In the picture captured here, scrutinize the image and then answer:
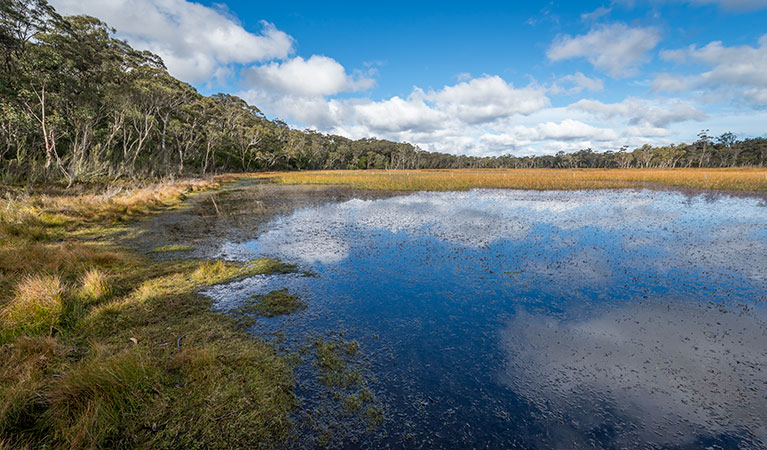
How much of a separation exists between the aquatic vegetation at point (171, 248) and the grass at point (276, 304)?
16.9ft

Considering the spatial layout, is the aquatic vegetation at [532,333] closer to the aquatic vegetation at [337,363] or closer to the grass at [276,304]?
the aquatic vegetation at [337,363]

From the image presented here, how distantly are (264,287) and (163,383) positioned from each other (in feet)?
11.7

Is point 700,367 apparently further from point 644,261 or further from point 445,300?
point 644,261

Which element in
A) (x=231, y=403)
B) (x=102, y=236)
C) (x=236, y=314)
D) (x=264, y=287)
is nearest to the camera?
(x=231, y=403)

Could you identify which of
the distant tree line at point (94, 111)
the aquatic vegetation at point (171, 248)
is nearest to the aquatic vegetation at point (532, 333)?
the aquatic vegetation at point (171, 248)

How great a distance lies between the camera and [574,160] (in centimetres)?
15338

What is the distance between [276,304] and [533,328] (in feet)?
16.6

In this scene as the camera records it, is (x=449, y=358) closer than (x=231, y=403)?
No

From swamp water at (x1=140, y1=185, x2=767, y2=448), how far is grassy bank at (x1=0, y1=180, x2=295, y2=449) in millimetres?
503

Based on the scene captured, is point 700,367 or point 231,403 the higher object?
point 231,403

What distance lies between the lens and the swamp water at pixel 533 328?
135 inches

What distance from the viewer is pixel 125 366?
3375 mm

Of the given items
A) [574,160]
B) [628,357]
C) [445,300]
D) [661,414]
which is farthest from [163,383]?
[574,160]

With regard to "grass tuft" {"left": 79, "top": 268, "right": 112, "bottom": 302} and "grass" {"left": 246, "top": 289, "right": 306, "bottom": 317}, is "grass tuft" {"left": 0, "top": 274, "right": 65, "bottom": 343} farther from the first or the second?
"grass" {"left": 246, "top": 289, "right": 306, "bottom": 317}
